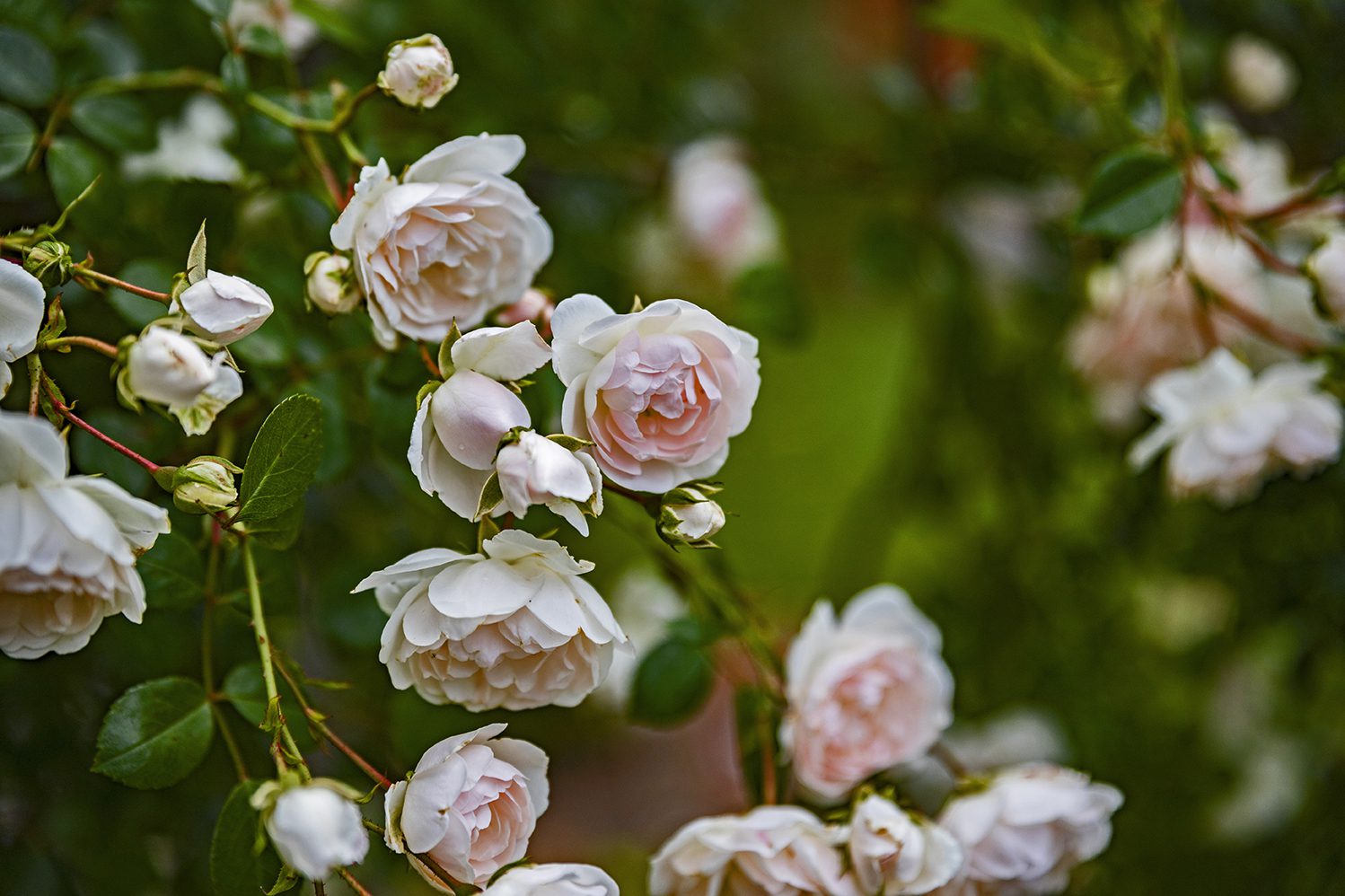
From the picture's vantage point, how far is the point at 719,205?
31.9 inches

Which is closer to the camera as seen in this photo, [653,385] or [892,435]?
[653,385]

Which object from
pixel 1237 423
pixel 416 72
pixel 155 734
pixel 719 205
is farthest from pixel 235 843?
pixel 719 205

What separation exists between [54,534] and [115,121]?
0.84 ft

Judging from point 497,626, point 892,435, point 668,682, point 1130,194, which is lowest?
point 892,435

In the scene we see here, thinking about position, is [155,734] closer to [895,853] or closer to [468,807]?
[468,807]

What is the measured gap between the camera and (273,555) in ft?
1.32

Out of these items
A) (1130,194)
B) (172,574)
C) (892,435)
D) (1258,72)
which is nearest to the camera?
(172,574)

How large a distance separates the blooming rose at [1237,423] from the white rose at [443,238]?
1.03ft

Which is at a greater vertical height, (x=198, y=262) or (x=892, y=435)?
(x=198, y=262)

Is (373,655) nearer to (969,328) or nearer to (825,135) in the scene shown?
(969,328)

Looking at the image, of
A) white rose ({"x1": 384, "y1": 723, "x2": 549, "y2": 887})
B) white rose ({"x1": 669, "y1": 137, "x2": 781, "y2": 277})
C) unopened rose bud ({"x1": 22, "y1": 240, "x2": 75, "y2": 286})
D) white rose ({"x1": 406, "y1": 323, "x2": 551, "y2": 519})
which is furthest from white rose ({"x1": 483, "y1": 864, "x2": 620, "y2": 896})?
white rose ({"x1": 669, "y1": 137, "x2": 781, "y2": 277})

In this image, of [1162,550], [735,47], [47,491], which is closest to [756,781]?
[47,491]

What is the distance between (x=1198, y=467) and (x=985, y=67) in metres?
0.37

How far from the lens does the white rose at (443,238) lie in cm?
35
